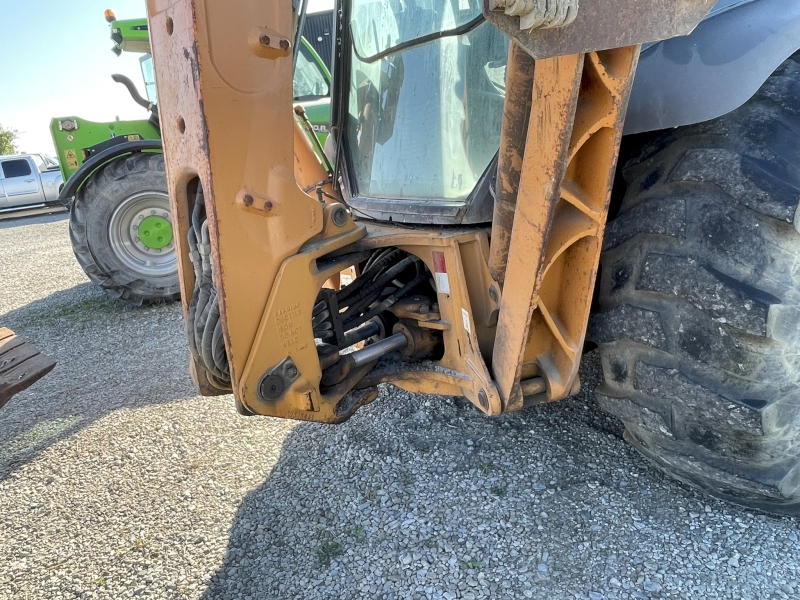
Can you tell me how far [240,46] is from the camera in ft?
4.85

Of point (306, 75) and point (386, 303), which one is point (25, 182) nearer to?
point (306, 75)

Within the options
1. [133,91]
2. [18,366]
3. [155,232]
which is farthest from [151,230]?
[18,366]

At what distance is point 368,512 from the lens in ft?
6.50

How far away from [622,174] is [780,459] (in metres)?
0.88

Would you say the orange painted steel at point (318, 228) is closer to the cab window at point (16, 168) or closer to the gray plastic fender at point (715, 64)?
the gray plastic fender at point (715, 64)

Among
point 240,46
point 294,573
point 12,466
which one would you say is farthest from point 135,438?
point 240,46

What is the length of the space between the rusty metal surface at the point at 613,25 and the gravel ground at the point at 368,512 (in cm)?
139

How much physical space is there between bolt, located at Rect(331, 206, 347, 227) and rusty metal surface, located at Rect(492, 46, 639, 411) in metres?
0.58

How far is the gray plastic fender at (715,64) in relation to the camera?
130cm

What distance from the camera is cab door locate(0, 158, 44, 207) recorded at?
47.2 ft

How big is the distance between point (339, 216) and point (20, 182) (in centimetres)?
1607

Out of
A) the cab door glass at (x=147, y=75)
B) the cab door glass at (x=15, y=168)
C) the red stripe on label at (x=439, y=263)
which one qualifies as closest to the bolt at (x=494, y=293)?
the red stripe on label at (x=439, y=263)

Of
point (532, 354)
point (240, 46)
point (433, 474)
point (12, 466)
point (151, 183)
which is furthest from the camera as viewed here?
point (151, 183)

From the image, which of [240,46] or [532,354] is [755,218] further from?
[240,46]
